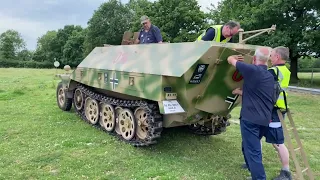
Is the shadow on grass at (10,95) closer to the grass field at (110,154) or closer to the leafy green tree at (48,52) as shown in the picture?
the grass field at (110,154)

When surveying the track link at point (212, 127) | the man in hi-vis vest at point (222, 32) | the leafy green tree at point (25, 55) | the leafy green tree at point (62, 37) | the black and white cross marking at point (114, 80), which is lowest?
the track link at point (212, 127)

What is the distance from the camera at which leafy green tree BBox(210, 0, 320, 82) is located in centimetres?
2052

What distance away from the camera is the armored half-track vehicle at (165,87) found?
5371 mm

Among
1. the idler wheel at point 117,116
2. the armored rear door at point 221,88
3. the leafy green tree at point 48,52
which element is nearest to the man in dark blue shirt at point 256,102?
the armored rear door at point 221,88

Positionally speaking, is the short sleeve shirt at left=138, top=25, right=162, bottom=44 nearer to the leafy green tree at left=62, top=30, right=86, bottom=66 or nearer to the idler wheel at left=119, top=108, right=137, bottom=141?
the idler wheel at left=119, top=108, right=137, bottom=141

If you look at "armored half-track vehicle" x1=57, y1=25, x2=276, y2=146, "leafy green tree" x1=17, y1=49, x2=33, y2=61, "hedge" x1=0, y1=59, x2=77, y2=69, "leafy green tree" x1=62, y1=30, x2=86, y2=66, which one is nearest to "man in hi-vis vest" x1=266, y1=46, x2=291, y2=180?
"armored half-track vehicle" x1=57, y1=25, x2=276, y2=146

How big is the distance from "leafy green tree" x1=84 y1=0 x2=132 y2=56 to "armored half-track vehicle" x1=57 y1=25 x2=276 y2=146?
4718 centimetres

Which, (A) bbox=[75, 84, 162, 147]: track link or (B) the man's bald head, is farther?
(A) bbox=[75, 84, 162, 147]: track link

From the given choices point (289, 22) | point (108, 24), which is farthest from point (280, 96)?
point (108, 24)

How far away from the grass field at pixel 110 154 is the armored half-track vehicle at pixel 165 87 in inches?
15.9

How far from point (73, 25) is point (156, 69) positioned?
79344 millimetres

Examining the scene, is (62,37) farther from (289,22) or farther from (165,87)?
(165,87)

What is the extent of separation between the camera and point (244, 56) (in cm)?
546

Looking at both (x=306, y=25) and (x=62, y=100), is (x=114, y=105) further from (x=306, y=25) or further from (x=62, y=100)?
(x=306, y=25)
